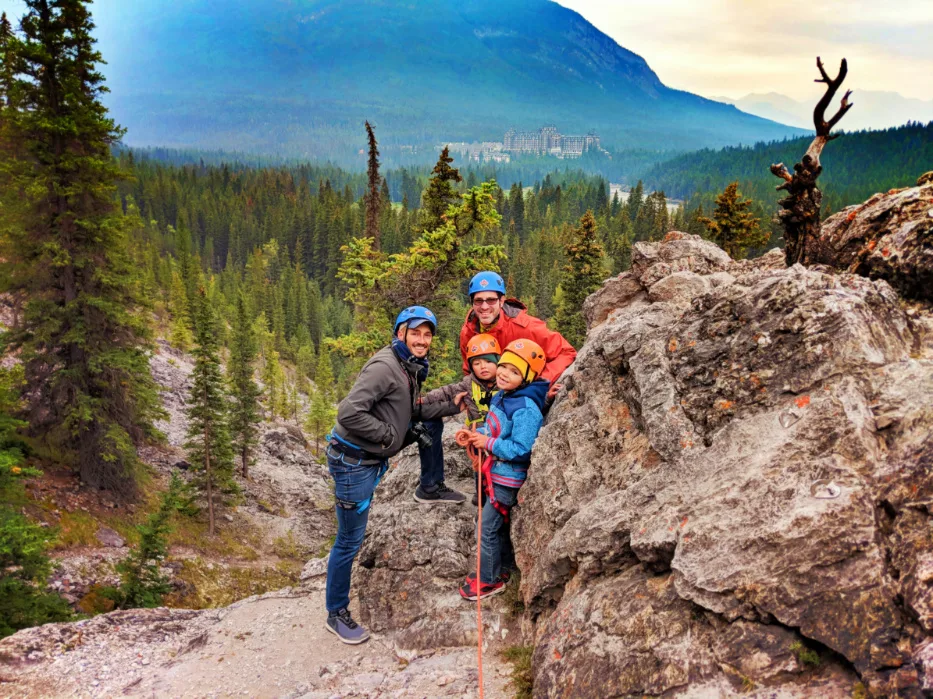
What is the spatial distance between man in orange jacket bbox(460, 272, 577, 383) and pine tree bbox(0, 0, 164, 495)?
50.7 ft

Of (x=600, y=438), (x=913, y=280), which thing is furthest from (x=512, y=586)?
(x=913, y=280)

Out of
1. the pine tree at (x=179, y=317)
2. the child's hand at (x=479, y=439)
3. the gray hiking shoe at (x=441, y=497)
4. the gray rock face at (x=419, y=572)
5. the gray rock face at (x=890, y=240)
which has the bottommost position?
the pine tree at (x=179, y=317)

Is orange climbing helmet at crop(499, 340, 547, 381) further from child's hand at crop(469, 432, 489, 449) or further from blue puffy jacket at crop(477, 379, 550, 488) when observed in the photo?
child's hand at crop(469, 432, 489, 449)

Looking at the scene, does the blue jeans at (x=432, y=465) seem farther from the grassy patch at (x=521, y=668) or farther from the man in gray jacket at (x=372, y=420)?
the grassy patch at (x=521, y=668)

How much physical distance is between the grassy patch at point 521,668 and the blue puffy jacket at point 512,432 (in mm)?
1942

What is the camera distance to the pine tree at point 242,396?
112 ft

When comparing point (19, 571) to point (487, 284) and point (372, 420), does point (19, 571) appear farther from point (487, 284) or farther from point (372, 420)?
point (487, 284)

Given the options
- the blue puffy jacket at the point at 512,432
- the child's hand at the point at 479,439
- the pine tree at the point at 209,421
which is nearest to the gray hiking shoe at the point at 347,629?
the blue puffy jacket at the point at 512,432

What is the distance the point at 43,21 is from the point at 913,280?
22733 mm

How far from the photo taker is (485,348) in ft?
24.1

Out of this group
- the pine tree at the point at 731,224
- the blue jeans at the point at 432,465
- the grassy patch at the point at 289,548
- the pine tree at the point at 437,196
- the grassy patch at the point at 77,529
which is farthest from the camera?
the pine tree at the point at 731,224

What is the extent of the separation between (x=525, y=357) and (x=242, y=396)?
→ 3156 centimetres

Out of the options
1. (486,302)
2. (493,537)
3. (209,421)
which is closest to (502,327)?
(486,302)

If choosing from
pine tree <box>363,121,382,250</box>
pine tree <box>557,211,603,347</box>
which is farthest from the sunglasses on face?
pine tree <box>557,211,603,347</box>
